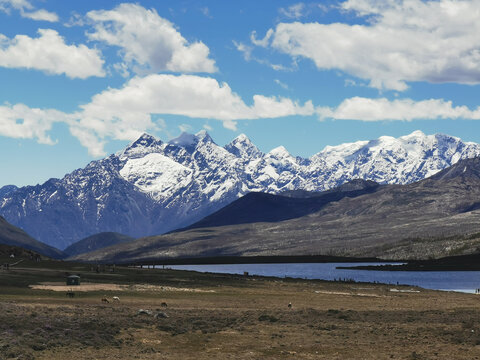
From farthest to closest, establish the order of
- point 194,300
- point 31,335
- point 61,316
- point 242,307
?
point 194,300 → point 242,307 → point 61,316 → point 31,335

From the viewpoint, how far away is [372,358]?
157 feet

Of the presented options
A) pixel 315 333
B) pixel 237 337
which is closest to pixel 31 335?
pixel 237 337

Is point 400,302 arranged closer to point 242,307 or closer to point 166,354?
point 242,307

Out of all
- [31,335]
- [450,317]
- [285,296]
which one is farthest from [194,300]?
[31,335]

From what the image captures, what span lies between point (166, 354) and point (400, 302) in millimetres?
54249

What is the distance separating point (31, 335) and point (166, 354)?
10336mm

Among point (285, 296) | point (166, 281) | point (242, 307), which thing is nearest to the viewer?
point (242, 307)

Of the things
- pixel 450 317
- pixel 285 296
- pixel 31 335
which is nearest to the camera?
pixel 31 335

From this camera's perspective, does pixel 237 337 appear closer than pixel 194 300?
Yes

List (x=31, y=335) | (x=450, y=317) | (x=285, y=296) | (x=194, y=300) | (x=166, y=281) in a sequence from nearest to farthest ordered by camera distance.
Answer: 1. (x=31, y=335)
2. (x=450, y=317)
3. (x=194, y=300)
4. (x=285, y=296)
5. (x=166, y=281)

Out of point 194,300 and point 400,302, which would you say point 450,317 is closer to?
→ point 400,302

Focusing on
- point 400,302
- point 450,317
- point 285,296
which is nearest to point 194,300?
point 285,296

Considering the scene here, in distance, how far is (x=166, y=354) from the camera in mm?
49312

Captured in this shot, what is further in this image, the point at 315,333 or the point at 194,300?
the point at 194,300
